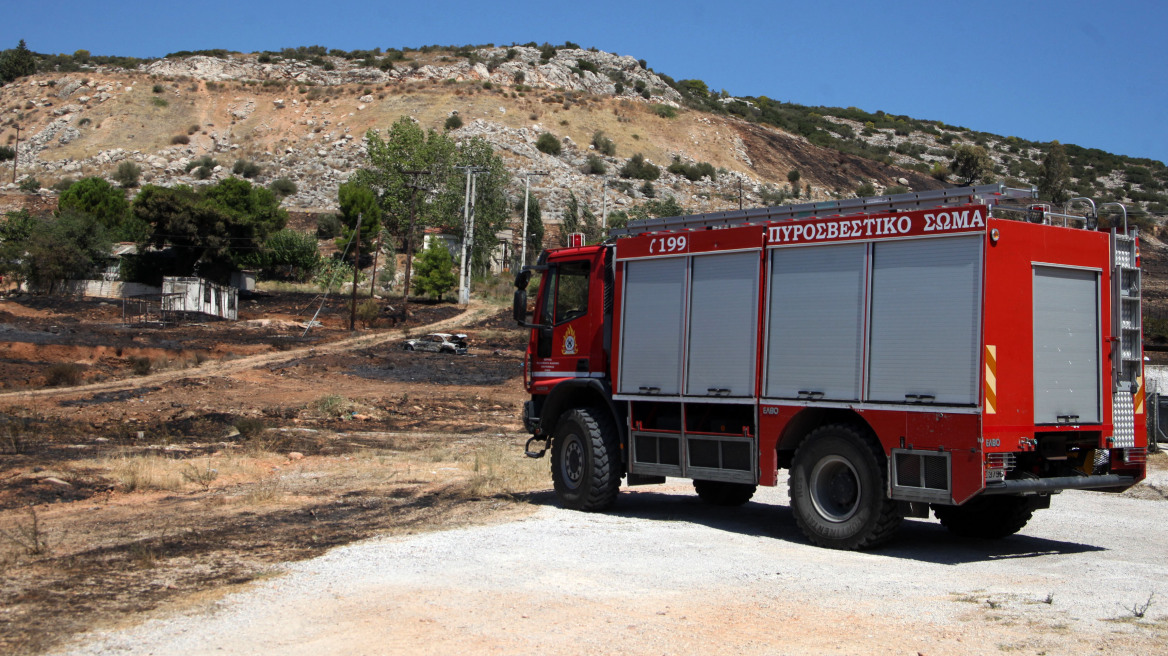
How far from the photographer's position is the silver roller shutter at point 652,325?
41.1 ft

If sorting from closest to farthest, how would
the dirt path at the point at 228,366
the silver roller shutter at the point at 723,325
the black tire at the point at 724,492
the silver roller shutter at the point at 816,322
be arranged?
the silver roller shutter at the point at 816,322, the silver roller shutter at the point at 723,325, the black tire at the point at 724,492, the dirt path at the point at 228,366

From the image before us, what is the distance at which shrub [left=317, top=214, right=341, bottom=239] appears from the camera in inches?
3413

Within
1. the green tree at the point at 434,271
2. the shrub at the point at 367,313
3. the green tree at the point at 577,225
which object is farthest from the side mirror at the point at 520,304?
the green tree at the point at 577,225

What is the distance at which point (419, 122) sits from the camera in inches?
4368

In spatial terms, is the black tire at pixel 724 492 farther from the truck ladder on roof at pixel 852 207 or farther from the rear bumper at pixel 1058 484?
Answer: the rear bumper at pixel 1058 484

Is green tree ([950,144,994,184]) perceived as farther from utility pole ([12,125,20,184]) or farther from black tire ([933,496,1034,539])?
black tire ([933,496,1034,539])

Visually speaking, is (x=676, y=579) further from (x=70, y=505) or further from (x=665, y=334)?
(x=70, y=505)

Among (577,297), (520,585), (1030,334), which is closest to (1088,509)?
(1030,334)

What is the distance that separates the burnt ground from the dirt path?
181 millimetres

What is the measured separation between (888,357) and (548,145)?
100757mm

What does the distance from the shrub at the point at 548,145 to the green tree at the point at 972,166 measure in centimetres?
4343

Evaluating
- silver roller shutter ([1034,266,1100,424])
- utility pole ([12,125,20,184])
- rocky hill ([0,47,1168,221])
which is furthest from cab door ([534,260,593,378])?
utility pole ([12,125,20,184])

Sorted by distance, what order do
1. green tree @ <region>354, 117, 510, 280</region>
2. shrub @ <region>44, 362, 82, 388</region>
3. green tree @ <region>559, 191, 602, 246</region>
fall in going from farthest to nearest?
green tree @ <region>559, 191, 602, 246</region>, green tree @ <region>354, 117, 510, 280</region>, shrub @ <region>44, 362, 82, 388</region>

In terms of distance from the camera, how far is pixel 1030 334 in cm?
1016
